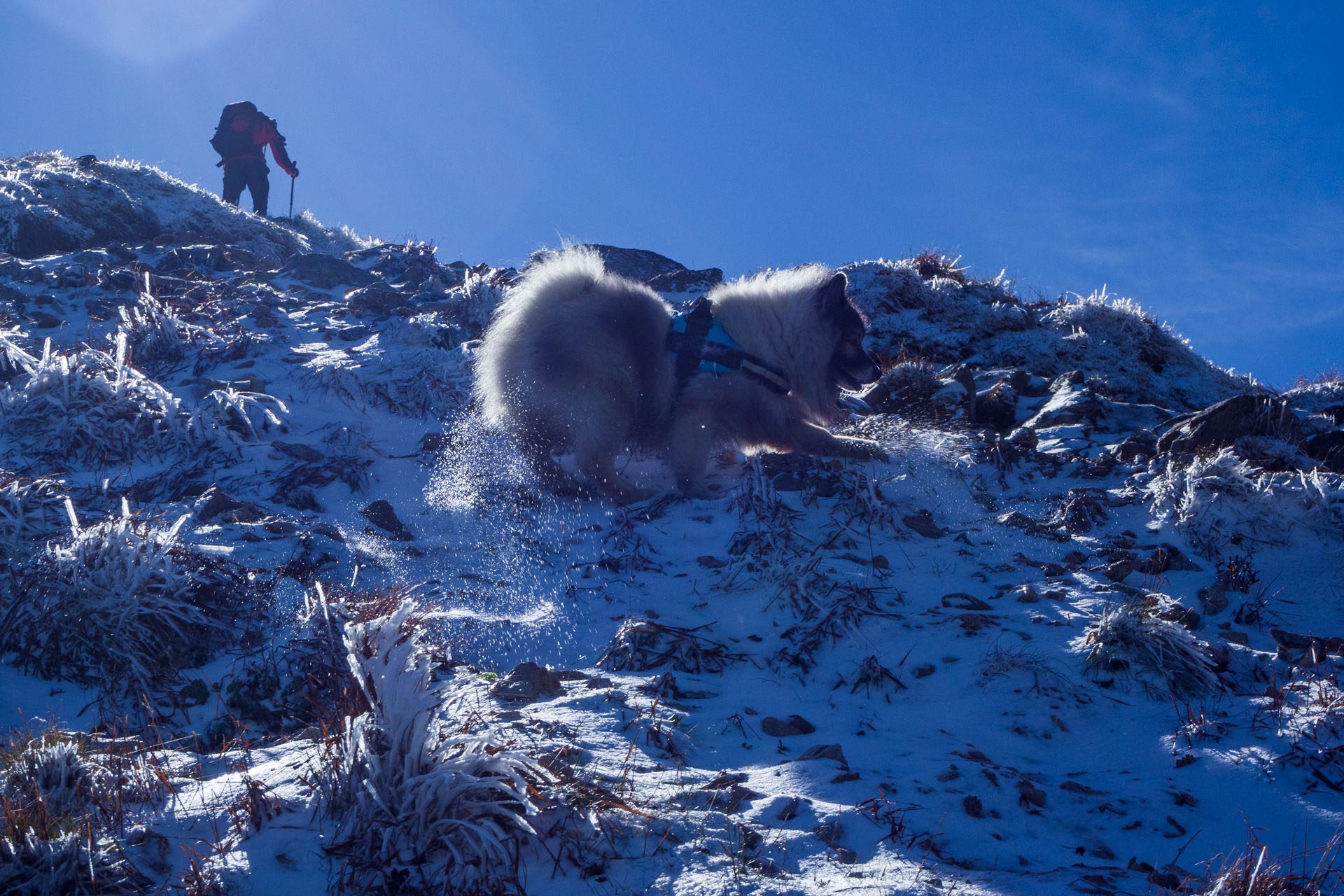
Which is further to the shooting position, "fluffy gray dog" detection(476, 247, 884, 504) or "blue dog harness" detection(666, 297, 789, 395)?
"blue dog harness" detection(666, 297, 789, 395)

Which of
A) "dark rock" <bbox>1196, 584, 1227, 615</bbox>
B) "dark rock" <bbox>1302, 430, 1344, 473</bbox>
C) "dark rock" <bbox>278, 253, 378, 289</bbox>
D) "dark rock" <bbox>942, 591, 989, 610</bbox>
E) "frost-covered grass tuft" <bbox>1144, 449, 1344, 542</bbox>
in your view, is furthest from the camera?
"dark rock" <bbox>278, 253, 378, 289</bbox>

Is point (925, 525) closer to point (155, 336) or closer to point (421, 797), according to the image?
point (421, 797)

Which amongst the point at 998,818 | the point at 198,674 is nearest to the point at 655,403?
the point at 198,674

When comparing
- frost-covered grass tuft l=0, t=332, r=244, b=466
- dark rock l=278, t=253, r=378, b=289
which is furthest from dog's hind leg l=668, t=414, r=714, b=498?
dark rock l=278, t=253, r=378, b=289

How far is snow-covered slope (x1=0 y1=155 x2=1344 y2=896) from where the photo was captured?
6.61 ft

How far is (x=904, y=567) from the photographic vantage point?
421 centimetres

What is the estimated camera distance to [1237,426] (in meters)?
5.12

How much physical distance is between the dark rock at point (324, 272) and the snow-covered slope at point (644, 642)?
126 inches

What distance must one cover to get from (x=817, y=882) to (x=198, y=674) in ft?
8.65

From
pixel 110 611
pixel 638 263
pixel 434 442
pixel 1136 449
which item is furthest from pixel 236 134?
pixel 1136 449

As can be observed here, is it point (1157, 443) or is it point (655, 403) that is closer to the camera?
point (1157, 443)

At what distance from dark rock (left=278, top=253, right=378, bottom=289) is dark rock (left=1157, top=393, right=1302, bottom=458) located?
30.6ft

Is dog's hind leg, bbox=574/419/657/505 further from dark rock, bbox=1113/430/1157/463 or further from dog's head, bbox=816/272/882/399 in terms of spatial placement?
dark rock, bbox=1113/430/1157/463

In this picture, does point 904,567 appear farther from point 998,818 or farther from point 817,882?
point 817,882
